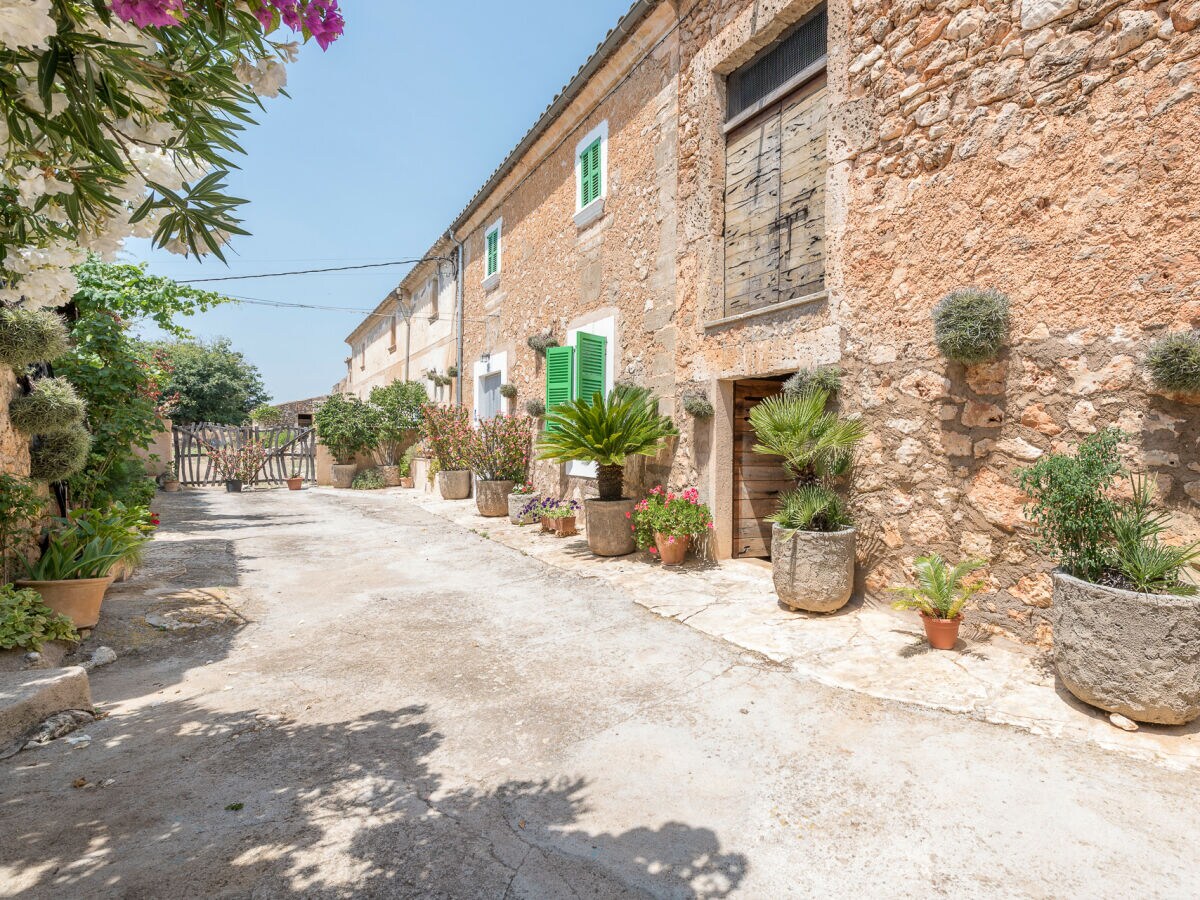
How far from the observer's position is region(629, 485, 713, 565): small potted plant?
5695 mm

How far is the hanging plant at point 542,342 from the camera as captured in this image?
8.71 metres

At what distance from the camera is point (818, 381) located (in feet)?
14.9

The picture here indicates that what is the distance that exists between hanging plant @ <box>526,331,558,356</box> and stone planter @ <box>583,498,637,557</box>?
3178 millimetres

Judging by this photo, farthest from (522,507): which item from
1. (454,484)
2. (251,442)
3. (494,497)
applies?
(251,442)

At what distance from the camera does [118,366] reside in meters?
5.59

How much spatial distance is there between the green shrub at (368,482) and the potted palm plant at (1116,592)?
14.5 meters

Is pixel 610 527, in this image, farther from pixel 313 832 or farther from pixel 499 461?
pixel 313 832

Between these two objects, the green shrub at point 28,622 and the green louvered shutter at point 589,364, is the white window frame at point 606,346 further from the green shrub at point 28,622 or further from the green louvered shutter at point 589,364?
the green shrub at point 28,622

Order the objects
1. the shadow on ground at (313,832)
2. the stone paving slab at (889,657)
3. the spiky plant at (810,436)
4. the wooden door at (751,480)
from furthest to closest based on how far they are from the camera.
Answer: the wooden door at (751,480) < the spiky plant at (810,436) < the stone paving slab at (889,657) < the shadow on ground at (313,832)

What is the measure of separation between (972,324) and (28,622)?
5.83 m

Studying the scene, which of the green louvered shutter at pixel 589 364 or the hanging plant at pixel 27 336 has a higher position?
the green louvered shutter at pixel 589 364

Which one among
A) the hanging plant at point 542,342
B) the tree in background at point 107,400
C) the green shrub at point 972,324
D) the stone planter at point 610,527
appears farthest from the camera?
the hanging plant at point 542,342

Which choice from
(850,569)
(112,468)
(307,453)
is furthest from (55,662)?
(307,453)

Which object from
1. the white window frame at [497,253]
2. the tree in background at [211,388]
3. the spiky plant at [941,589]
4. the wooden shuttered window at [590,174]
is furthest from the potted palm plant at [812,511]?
the tree in background at [211,388]
